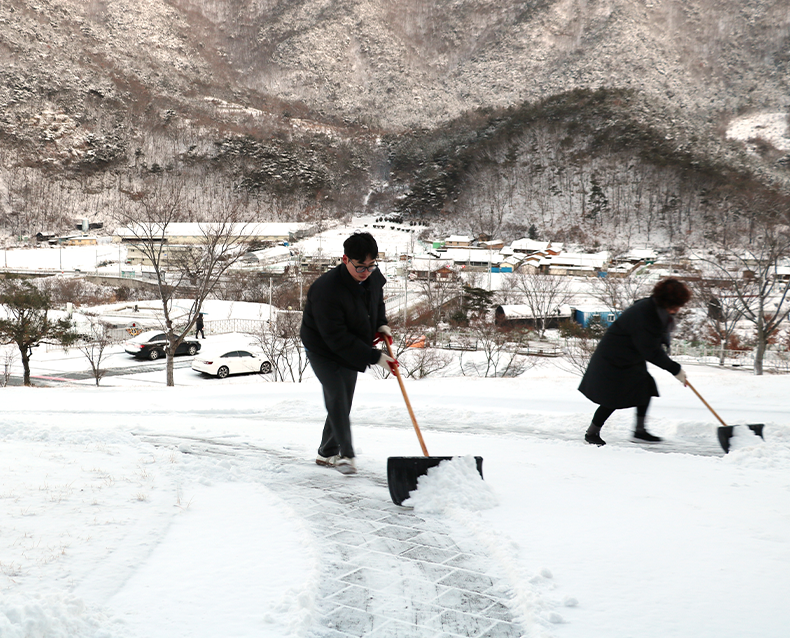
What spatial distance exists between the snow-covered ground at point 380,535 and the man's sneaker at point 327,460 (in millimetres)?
178

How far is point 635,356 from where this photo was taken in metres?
5.25

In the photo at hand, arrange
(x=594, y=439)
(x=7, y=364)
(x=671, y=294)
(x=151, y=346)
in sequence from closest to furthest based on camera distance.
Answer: (x=671, y=294) < (x=594, y=439) < (x=7, y=364) < (x=151, y=346)

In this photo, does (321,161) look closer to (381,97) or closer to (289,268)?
(381,97)

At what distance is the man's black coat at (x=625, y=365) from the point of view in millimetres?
5082

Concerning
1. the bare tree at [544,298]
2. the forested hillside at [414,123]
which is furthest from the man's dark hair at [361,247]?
the forested hillside at [414,123]

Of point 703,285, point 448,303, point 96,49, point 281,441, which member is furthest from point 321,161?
point 281,441

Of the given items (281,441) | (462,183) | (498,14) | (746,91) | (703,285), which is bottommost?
(281,441)

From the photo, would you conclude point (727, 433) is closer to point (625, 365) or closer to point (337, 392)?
point (625, 365)

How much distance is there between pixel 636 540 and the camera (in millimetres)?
3061

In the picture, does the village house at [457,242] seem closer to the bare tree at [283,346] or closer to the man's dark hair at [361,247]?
the bare tree at [283,346]

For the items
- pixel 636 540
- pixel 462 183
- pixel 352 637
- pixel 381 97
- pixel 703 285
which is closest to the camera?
pixel 352 637

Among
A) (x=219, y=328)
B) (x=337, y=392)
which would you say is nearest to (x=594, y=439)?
(x=337, y=392)

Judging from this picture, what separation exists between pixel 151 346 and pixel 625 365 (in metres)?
26.5

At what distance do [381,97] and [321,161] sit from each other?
51.1 m
